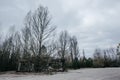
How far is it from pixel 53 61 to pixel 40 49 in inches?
234

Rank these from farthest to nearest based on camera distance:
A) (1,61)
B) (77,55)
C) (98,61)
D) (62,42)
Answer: (77,55) < (62,42) < (98,61) < (1,61)

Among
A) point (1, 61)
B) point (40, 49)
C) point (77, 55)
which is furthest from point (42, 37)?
point (77, 55)

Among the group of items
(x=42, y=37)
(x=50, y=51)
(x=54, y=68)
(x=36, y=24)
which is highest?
(x=36, y=24)

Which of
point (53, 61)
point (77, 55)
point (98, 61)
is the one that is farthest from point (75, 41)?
point (53, 61)

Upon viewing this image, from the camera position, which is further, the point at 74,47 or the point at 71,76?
the point at 74,47

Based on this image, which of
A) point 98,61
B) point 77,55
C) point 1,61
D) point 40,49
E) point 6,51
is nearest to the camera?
point 40,49

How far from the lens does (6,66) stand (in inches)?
1305

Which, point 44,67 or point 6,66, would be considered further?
point 6,66

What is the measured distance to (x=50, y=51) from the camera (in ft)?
99.9

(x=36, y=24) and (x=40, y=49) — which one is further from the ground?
(x=36, y=24)

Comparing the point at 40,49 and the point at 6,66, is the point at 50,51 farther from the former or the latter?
the point at 6,66

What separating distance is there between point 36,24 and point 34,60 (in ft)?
23.2

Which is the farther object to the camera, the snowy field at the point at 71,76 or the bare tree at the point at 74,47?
the bare tree at the point at 74,47

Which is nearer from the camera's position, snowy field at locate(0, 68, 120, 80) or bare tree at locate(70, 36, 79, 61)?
snowy field at locate(0, 68, 120, 80)
